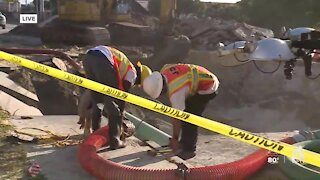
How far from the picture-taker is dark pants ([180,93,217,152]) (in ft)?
20.0

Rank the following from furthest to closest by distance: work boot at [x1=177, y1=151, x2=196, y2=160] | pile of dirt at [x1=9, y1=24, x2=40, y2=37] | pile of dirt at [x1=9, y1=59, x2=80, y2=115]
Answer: pile of dirt at [x1=9, y1=24, x2=40, y2=37]
pile of dirt at [x1=9, y1=59, x2=80, y2=115]
work boot at [x1=177, y1=151, x2=196, y2=160]

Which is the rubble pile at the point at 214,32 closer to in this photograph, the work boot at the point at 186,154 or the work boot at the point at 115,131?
the work boot at the point at 186,154

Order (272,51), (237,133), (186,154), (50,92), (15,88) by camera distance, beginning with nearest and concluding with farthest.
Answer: (237,133) < (272,51) < (186,154) < (15,88) < (50,92)

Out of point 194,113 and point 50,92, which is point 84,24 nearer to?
point 50,92

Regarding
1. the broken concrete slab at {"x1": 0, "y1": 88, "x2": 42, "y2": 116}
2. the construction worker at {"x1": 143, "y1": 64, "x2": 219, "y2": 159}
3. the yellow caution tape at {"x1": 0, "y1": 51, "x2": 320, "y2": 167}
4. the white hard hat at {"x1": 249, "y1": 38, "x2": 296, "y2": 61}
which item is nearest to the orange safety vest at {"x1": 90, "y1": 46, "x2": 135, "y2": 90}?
the construction worker at {"x1": 143, "y1": 64, "x2": 219, "y2": 159}

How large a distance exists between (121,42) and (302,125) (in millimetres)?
10365

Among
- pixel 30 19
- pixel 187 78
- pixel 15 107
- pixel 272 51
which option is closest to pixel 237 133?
pixel 272 51

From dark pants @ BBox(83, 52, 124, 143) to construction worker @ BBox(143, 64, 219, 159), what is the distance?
1.52 ft

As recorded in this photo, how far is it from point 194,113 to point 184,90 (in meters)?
0.58

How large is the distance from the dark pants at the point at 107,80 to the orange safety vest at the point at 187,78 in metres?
0.62

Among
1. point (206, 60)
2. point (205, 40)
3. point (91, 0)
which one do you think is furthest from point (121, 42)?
point (206, 60)

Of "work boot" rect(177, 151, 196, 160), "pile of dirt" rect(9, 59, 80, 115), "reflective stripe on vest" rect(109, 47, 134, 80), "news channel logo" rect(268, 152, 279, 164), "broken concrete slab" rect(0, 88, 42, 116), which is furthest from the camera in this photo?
"pile of dirt" rect(9, 59, 80, 115)

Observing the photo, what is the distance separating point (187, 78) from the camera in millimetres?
5730

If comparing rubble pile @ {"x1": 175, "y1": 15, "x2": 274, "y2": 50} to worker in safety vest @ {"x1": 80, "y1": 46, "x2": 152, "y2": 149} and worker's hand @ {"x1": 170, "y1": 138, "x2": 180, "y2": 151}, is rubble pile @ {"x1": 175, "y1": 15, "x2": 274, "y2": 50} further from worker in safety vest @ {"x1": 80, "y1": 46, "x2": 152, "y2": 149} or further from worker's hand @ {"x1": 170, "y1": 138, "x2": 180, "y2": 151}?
worker in safety vest @ {"x1": 80, "y1": 46, "x2": 152, "y2": 149}
